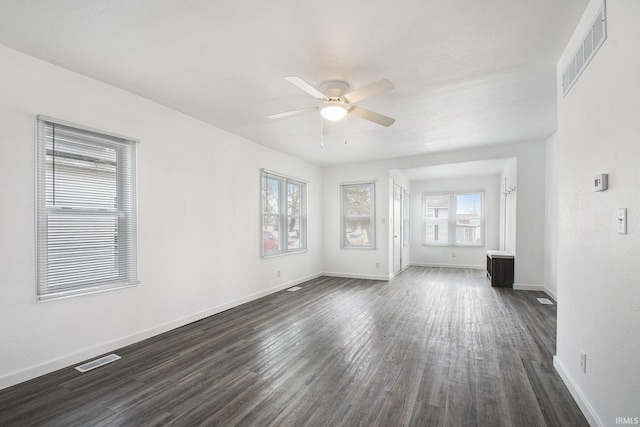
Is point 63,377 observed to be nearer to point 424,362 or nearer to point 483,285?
point 424,362

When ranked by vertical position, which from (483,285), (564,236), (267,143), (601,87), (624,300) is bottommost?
(483,285)

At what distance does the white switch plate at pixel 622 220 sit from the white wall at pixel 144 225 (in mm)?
3911

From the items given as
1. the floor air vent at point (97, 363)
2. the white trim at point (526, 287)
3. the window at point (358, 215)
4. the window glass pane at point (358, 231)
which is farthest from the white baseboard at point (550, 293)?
the floor air vent at point (97, 363)

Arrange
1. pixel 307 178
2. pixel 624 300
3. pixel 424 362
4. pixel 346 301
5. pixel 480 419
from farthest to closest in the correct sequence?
pixel 307 178, pixel 346 301, pixel 424 362, pixel 480 419, pixel 624 300

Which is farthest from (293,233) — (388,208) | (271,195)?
(388,208)


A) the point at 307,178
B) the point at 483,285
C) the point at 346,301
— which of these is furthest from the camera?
the point at 307,178

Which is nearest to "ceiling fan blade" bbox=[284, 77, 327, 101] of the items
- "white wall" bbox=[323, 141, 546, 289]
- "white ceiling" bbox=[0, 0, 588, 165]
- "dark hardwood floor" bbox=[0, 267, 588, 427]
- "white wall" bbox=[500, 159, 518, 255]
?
"white ceiling" bbox=[0, 0, 588, 165]

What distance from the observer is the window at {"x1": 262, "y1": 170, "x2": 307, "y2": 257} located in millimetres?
5316

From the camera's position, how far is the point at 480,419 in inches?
74.1

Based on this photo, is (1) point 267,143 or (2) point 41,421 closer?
(2) point 41,421

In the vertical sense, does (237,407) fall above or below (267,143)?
below

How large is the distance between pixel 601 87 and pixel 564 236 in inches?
45.7

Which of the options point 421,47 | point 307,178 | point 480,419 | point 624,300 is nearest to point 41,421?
point 480,419

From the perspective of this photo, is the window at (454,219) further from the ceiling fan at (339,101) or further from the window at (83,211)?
the window at (83,211)
